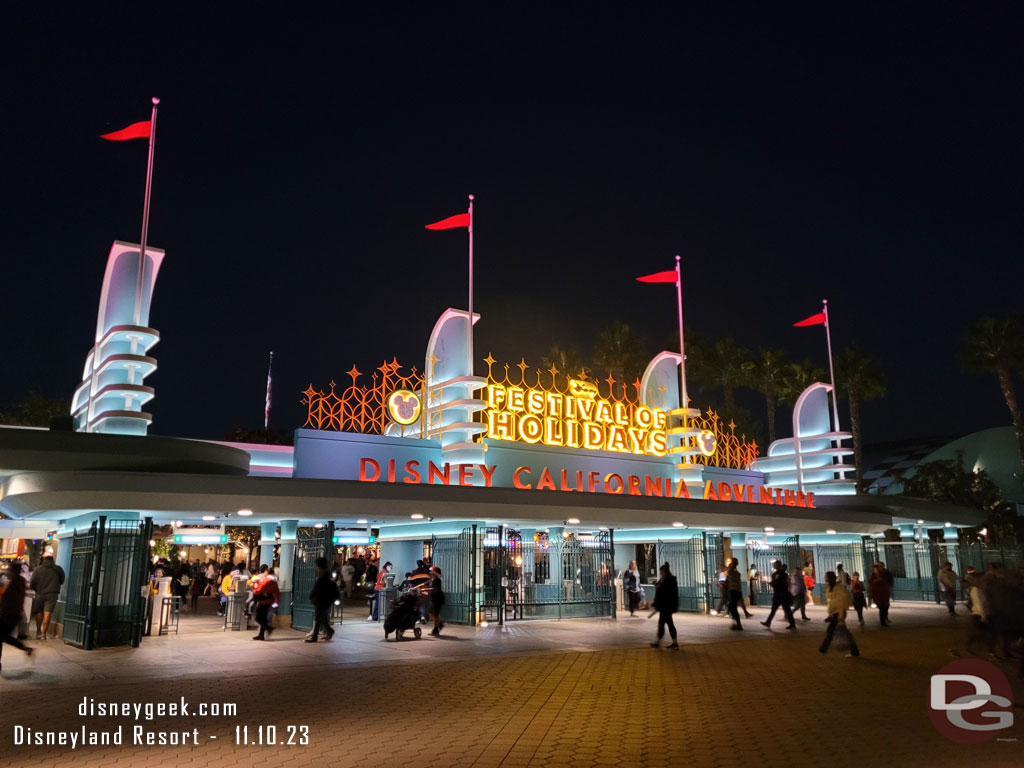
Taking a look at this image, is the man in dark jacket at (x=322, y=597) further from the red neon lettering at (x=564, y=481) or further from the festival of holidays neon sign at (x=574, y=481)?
the red neon lettering at (x=564, y=481)

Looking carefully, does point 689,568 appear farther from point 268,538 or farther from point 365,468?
point 268,538

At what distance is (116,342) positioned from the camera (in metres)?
18.3

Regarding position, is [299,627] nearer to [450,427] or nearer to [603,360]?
[450,427]

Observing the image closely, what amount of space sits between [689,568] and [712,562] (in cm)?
116

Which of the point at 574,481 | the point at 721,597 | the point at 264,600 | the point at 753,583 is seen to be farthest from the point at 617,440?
the point at 264,600

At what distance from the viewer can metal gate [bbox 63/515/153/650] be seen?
16141 millimetres

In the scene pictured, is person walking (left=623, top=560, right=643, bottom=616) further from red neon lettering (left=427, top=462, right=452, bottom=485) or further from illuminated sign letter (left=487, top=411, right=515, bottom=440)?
red neon lettering (left=427, top=462, right=452, bottom=485)

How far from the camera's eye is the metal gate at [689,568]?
26625 mm

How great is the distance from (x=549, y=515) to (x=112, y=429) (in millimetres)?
11346

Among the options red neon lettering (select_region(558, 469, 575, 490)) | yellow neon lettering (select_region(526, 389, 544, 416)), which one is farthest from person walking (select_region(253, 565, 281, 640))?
yellow neon lettering (select_region(526, 389, 544, 416))

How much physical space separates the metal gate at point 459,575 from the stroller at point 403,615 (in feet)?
11.7

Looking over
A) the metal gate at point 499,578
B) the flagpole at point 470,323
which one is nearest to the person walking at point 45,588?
the metal gate at point 499,578

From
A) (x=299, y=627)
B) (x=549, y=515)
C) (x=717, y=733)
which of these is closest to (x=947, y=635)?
(x=549, y=515)

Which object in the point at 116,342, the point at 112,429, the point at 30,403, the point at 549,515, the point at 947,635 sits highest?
the point at 30,403
